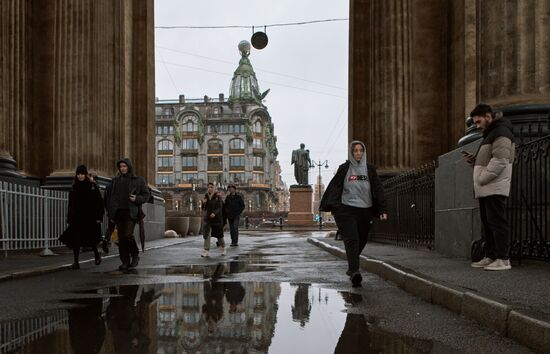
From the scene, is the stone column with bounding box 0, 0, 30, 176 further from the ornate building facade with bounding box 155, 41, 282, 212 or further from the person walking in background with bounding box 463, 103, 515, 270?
the ornate building facade with bounding box 155, 41, 282, 212

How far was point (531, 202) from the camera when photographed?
25.9 feet

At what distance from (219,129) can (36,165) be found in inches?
4058

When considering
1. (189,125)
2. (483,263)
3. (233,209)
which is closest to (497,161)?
(483,263)

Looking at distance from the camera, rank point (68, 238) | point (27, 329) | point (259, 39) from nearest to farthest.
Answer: point (27, 329)
point (68, 238)
point (259, 39)

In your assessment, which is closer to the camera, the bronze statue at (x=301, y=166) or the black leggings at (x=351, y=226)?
the black leggings at (x=351, y=226)

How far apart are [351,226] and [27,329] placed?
4.31m

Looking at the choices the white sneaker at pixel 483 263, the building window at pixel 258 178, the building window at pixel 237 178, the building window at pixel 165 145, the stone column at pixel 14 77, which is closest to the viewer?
the white sneaker at pixel 483 263

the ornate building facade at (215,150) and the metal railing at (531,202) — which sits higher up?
the ornate building facade at (215,150)

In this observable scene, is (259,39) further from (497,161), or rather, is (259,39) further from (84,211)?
(497,161)

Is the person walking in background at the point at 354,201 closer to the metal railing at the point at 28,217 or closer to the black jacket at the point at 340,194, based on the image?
the black jacket at the point at 340,194

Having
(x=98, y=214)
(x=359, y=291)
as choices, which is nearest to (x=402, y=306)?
(x=359, y=291)

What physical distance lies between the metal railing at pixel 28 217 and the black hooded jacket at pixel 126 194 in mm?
3058

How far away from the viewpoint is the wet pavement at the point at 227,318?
13.9 feet

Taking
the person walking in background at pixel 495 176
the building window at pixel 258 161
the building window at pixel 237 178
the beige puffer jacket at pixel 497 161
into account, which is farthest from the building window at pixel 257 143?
the beige puffer jacket at pixel 497 161
